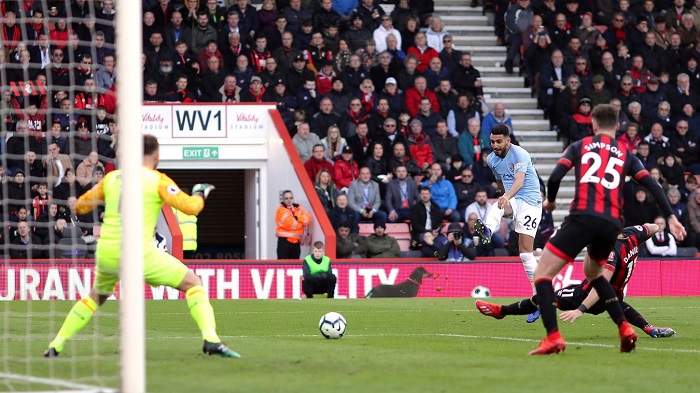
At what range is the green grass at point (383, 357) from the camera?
26.5 feet

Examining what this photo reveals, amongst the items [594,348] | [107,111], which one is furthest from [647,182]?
Result: [107,111]

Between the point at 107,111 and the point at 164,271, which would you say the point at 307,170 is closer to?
the point at 107,111

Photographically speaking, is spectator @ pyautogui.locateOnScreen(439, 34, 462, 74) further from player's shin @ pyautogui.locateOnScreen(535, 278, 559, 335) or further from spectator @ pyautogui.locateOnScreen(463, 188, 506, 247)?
player's shin @ pyautogui.locateOnScreen(535, 278, 559, 335)

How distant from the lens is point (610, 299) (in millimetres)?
10297

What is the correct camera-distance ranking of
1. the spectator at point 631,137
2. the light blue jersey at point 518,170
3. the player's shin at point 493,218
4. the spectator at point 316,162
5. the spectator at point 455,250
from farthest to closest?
1. the spectator at point 631,137
2. the spectator at point 316,162
3. the spectator at point 455,250
4. the player's shin at point 493,218
5. the light blue jersey at point 518,170

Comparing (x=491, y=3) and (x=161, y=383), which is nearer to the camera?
(x=161, y=383)

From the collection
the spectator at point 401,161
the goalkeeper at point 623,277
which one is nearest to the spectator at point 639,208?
the spectator at point 401,161

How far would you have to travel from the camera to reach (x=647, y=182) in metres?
9.91

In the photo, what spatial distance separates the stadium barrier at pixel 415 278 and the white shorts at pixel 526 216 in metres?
7.48

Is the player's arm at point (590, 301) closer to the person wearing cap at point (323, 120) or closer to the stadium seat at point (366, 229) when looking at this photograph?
the stadium seat at point (366, 229)

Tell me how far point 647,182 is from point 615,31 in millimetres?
19091

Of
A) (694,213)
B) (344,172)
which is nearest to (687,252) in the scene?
(694,213)

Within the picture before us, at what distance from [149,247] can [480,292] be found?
1338 cm

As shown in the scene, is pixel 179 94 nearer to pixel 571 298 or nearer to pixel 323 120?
pixel 323 120
